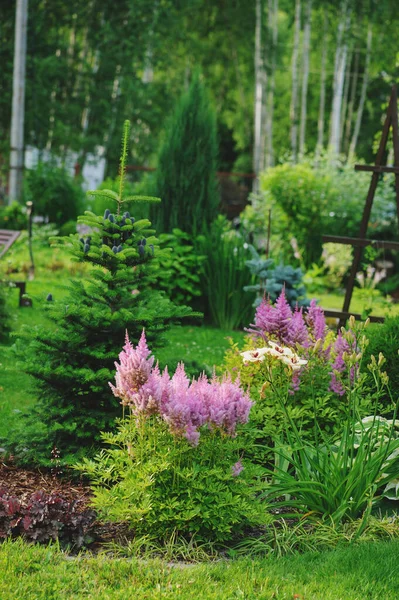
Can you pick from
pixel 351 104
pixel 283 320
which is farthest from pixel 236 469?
pixel 351 104

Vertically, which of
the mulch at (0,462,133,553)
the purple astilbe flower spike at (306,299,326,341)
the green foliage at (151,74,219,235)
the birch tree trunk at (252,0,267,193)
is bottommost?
the mulch at (0,462,133,553)

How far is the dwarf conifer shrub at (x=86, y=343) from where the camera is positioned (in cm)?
482

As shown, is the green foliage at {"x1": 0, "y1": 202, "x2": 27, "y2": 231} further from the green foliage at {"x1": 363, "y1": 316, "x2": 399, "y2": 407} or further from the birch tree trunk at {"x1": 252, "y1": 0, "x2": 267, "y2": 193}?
the birch tree trunk at {"x1": 252, "y1": 0, "x2": 267, "y2": 193}

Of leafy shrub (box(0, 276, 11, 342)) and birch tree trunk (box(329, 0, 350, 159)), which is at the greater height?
birch tree trunk (box(329, 0, 350, 159))

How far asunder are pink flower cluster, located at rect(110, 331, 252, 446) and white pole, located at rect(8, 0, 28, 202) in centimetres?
1540

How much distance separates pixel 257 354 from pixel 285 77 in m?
40.2

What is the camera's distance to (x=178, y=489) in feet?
13.1

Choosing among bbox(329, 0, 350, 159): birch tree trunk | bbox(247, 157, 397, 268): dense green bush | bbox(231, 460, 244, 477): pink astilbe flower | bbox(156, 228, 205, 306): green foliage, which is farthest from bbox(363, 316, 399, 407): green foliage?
bbox(329, 0, 350, 159): birch tree trunk

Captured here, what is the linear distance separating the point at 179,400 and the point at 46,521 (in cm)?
80

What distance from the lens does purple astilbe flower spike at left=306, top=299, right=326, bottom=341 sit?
17.5ft

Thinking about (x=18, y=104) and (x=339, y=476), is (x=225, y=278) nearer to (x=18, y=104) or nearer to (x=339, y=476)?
(x=339, y=476)

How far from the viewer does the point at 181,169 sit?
10.3 m

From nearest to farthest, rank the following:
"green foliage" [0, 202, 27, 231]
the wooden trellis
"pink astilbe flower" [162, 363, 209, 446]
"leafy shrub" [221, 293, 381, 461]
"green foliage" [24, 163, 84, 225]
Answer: "pink astilbe flower" [162, 363, 209, 446]
"leafy shrub" [221, 293, 381, 461]
the wooden trellis
"green foliage" [0, 202, 27, 231]
"green foliage" [24, 163, 84, 225]

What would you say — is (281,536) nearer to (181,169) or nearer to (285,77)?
(181,169)
